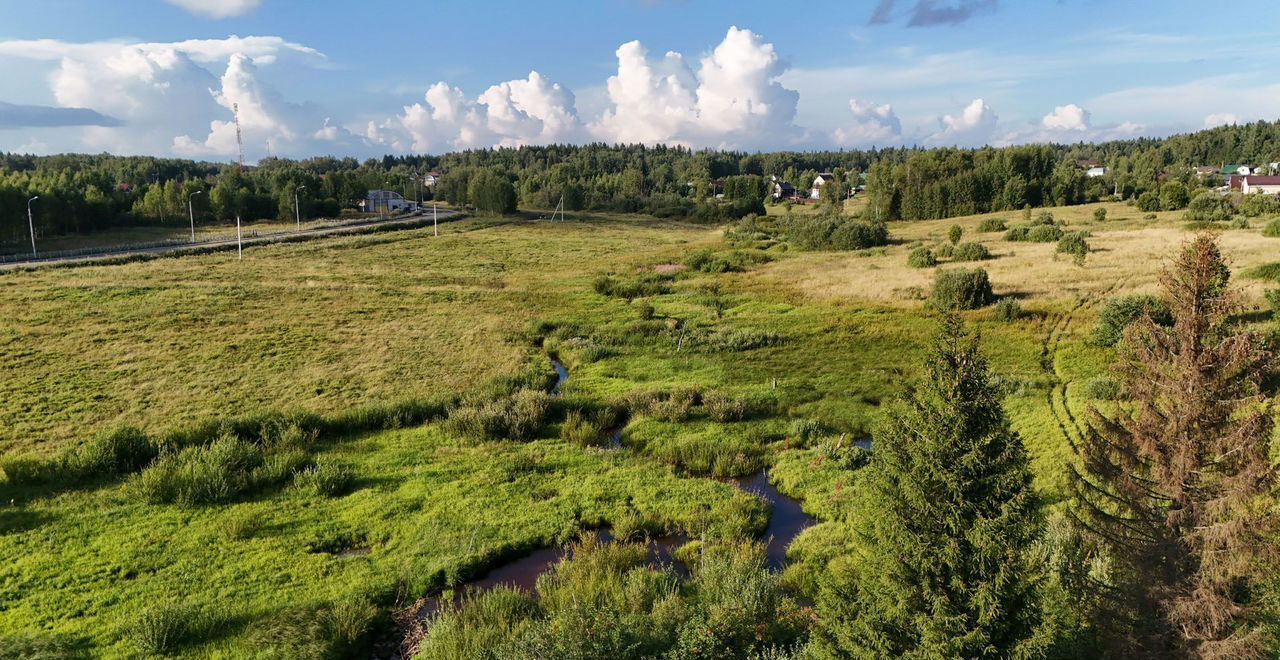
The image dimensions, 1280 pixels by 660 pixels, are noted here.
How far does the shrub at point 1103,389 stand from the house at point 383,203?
430 ft

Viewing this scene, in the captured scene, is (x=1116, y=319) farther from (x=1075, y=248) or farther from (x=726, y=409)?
(x=1075, y=248)

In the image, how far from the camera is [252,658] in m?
13.0

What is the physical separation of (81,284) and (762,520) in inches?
2254

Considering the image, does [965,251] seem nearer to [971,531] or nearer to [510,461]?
[510,461]

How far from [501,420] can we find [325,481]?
6.79 meters

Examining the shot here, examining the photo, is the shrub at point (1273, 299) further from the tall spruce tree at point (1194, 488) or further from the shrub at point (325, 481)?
the shrub at point (325, 481)

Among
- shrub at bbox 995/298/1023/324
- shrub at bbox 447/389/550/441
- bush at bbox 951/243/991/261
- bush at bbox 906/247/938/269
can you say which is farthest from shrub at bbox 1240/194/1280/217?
shrub at bbox 447/389/550/441

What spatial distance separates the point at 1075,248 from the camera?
176ft

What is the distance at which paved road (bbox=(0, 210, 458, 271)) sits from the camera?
6400cm

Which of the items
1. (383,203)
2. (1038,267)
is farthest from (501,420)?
(383,203)

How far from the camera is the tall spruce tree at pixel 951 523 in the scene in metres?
8.48

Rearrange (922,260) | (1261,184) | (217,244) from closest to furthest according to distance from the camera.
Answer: (922,260), (217,244), (1261,184)

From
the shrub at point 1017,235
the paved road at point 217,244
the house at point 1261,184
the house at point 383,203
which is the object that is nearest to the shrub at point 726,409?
the shrub at point 1017,235

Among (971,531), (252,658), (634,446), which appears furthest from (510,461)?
(971,531)
